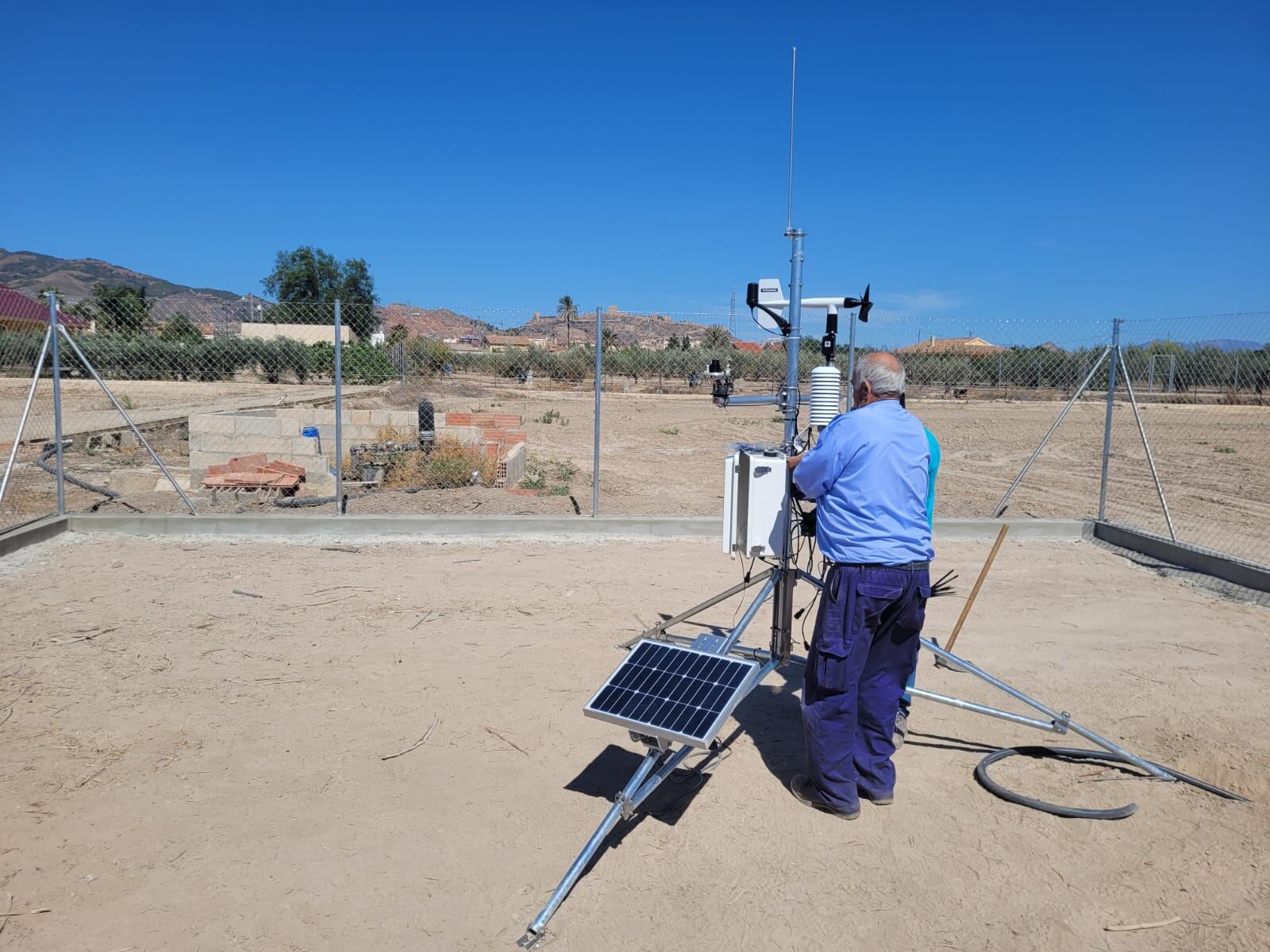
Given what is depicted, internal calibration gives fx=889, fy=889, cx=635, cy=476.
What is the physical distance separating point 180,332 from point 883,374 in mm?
14526

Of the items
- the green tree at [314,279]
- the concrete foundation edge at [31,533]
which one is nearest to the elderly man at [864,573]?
the concrete foundation edge at [31,533]

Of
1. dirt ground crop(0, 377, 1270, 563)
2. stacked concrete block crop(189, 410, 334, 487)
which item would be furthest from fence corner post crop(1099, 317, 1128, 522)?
stacked concrete block crop(189, 410, 334, 487)

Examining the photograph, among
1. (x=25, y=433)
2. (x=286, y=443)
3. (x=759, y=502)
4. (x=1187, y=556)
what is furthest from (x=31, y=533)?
(x=25, y=433)

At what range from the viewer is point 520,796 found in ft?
13.3

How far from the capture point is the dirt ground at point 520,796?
10.5 feet

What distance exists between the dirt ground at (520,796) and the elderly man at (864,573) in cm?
38

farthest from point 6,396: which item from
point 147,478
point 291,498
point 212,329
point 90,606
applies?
point 90,606

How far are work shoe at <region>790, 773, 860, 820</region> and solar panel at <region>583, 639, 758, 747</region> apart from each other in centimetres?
72

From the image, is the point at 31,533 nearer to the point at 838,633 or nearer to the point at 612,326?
the point at 838,633

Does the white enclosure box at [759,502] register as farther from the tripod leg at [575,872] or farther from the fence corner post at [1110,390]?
the fence corner post at [1110,390]

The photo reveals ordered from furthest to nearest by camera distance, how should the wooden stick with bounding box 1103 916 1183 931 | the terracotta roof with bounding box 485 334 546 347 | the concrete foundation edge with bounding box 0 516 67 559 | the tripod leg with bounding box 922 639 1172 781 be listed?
the terracotta roof with bounding box 485 334 546 347
the concrete foundation edge with bounding box 0 516 67 559
the tripod leg with bounding box 922 639 1172 781
the wooden stick with bounding box 1103 916 1183 931

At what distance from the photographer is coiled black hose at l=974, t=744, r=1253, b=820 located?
394 cm

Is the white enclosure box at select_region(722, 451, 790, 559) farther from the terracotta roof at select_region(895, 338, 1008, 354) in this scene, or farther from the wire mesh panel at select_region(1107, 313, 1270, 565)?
the terracotta roof at select_region(895, 338, 1008, 354)

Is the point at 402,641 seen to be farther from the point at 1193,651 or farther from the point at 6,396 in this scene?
the point at 6,396
